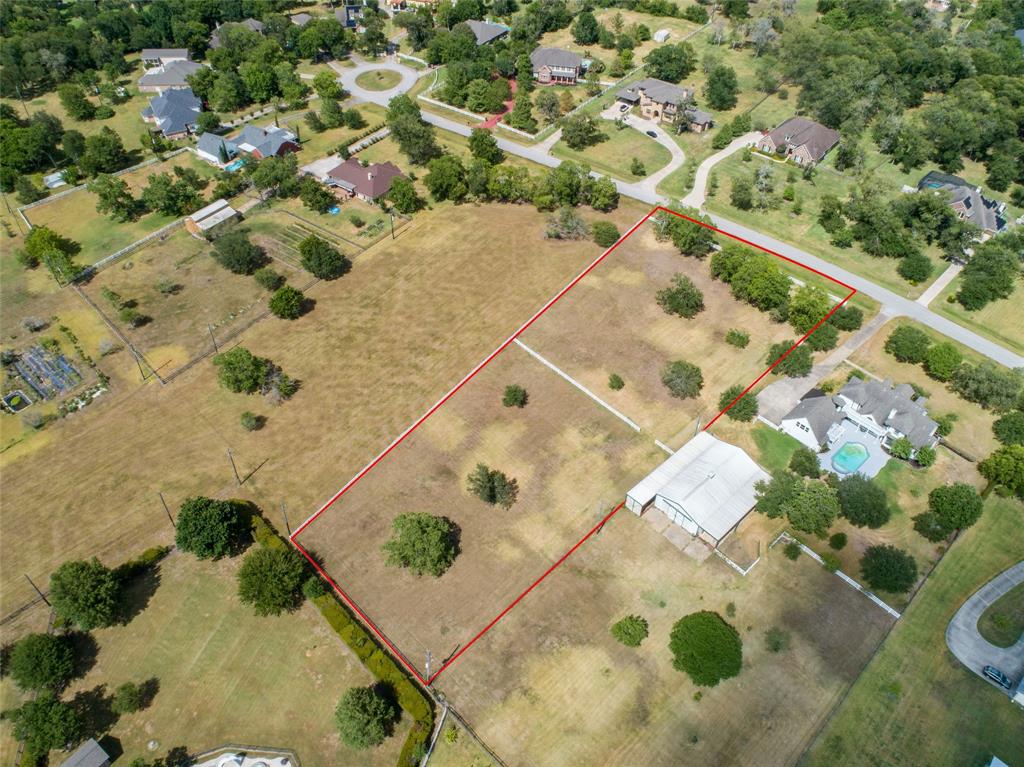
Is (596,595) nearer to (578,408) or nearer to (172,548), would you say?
(578,408)

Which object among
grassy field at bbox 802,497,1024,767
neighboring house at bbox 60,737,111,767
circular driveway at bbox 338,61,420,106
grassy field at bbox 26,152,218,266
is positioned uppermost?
circular driveway at bbox 338,61,420,106

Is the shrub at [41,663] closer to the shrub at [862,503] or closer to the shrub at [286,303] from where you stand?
the shrub at [286,303]

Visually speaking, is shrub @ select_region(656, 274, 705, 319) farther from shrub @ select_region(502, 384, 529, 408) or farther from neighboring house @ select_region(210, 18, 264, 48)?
neighboring house @ select_region(210, 18, 264, 48)

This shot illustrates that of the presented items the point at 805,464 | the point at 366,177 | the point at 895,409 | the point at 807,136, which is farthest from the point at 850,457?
the point at 366,177

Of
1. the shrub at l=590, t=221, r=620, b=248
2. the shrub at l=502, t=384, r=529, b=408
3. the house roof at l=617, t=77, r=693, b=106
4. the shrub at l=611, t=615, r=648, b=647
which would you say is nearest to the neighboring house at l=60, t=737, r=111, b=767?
the shrub at l=611, t=615, r=648, b=647

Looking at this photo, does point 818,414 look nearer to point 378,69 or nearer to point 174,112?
point 174,112

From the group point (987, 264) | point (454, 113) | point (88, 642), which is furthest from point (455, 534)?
point (454, 113)

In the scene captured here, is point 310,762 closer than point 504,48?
Yes
